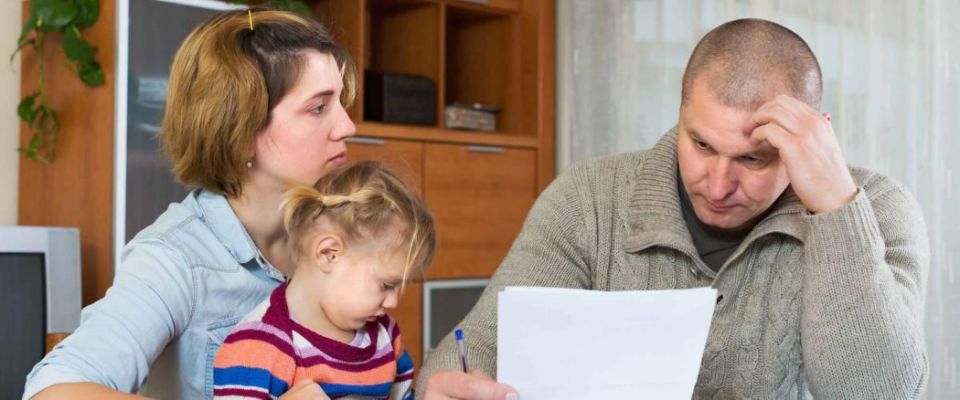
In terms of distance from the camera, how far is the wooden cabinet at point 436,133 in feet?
9.61

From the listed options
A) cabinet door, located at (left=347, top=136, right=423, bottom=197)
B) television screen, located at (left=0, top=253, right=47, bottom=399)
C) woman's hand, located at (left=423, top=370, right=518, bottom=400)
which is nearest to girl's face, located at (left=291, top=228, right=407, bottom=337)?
woman's hand, located at (left=423, top=370, right=518, bottom=400)

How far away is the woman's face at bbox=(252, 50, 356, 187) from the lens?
159 cm

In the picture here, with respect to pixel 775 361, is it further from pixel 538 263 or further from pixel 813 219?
pixel 538 263

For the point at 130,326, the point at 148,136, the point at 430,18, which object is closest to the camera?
the point at 130,326

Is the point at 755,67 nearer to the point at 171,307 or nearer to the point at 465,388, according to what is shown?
the point at 465,388

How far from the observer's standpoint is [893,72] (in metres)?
3.22

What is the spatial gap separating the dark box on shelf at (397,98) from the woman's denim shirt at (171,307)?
202 centimetres

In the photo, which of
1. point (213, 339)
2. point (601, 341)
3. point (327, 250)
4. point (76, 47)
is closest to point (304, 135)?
point (327, 250)

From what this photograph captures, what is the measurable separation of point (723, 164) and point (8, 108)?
2267mm

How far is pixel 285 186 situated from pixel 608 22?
2.65m

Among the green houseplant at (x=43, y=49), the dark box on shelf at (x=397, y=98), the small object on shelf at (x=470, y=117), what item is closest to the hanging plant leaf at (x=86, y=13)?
the green houseplant at (x=43, y=49)

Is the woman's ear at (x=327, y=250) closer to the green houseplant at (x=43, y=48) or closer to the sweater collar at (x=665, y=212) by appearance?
the sweater collar at (x=665, y=212)

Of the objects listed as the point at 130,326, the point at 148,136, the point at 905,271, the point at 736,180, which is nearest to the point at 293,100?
the point at 130,326

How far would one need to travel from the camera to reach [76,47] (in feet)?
9.32
